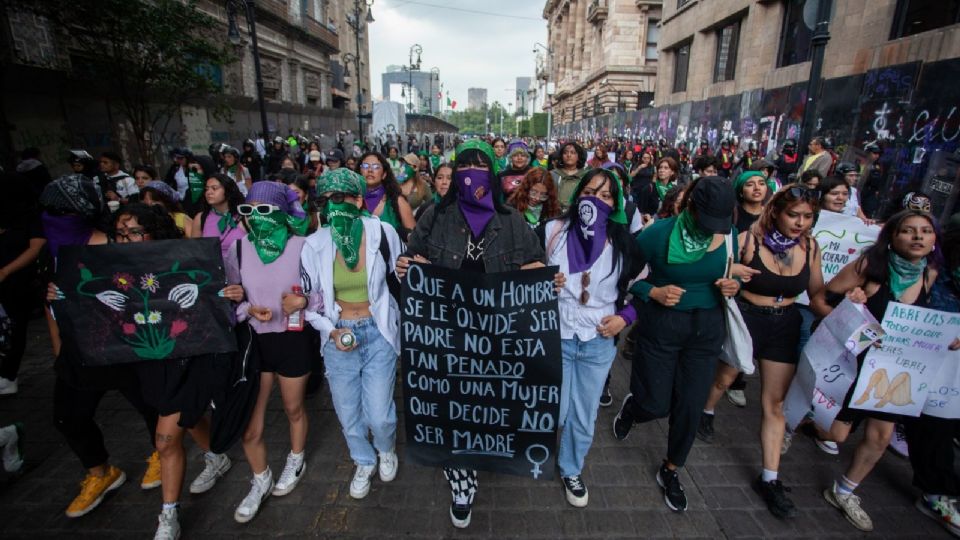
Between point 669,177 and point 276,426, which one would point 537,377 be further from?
point 669,177

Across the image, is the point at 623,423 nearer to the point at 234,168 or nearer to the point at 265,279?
the point at 265,279

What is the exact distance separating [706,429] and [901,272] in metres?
1.89

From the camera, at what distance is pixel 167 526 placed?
2.80m

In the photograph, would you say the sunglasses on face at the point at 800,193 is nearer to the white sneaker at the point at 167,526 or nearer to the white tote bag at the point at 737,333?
the white tote bag at the point at 737,333

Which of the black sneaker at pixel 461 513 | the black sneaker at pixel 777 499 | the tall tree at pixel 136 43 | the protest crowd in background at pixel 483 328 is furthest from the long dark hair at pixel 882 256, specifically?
the tall tree at pixel 136 43

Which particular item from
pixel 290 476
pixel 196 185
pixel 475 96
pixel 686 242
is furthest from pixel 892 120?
pixel 475 96

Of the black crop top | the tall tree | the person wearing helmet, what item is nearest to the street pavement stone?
the black crop top

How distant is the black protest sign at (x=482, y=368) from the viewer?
276cm

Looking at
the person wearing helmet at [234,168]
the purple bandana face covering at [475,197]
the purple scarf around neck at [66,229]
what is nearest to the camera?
the purple bandana face covering at [475,197]

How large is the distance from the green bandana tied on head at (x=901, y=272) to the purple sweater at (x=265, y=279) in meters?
3.63

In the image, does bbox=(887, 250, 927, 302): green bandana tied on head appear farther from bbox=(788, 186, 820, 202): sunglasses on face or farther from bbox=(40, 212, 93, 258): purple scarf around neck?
bbox=(40, 212, 93, 258): purple scarf around neck

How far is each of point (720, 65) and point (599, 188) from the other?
916 inches

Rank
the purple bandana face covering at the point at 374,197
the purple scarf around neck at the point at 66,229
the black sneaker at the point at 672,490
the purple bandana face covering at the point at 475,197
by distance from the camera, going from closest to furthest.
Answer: the purple bandana face covering at the point at 475,197
the black sneaker at the point at 672,490
the purple scarf around neck at the point at 66,229
the purple bandana face covering at the point at 374,197

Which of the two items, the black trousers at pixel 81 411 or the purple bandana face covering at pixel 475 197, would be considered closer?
the purple bandana face covering at pixel 475 197
